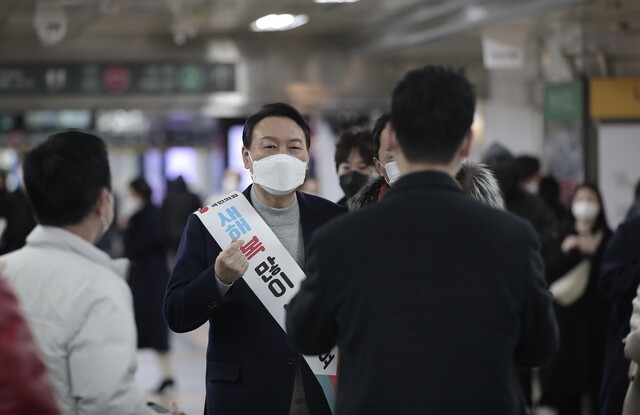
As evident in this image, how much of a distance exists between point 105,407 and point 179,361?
32.4 feet

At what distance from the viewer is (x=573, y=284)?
26.9ft

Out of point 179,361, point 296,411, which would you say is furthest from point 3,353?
point 179,361

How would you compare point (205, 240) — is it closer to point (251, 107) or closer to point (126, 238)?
point (126, 238)

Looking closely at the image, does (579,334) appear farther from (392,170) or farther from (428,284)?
(428,284)

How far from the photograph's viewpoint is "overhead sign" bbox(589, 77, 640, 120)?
508 inches

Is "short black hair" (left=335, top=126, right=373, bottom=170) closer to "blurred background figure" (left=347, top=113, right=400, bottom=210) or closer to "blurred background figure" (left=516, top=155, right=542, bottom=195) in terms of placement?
"blurred background figure" (left=347, top=113, right=400, bottom=210)

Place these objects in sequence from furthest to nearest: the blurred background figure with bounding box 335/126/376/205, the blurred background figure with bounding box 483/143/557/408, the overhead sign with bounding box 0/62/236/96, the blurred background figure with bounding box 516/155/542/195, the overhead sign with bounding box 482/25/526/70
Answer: the overhead sign with bounding box 0/62/236/96 → the overhead sign with bounding box 482/25/526/70 → the blurred background figure with bounding box 516/155/542/195 → the blurred background figure with bounding box 483/143/557/408 → the blurred background figure with bounding box 335/126/376/205

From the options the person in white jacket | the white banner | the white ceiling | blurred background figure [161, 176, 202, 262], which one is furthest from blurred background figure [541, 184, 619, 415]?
blurred background figure [161, 176, 202, 262]

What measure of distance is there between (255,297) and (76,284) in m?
1.17

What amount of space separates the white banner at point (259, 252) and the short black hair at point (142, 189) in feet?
22.2

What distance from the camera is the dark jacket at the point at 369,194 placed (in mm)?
4016

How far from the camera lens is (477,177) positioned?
3.78 m

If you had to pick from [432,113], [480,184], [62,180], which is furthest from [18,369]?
[480,184]

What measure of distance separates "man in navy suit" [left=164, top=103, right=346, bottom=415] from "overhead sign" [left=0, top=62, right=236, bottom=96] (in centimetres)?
1160
